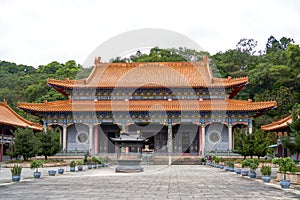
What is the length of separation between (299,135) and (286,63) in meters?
56.8

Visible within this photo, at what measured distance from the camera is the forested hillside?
58844 millimetres

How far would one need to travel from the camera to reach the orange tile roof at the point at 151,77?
122ft

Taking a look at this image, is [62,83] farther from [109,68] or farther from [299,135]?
[299,135]

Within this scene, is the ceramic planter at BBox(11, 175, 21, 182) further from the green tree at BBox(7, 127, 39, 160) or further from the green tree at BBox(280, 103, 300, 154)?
the green tree at BBox(280, 103, 300, 154)

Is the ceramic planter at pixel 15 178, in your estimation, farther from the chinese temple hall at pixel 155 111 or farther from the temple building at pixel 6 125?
the chinese temple hall at pixel 155 111

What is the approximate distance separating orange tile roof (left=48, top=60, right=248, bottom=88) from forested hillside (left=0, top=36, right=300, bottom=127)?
20858 mm

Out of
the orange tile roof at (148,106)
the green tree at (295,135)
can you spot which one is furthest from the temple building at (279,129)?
the green tree at (295,135)

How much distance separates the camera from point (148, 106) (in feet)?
119

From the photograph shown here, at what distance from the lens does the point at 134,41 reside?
4150 centimetres

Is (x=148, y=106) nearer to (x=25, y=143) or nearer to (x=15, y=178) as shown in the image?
(x=25, y=143)

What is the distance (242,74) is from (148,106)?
4137 centimetres

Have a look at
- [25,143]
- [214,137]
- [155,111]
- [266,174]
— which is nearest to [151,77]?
[155,111]

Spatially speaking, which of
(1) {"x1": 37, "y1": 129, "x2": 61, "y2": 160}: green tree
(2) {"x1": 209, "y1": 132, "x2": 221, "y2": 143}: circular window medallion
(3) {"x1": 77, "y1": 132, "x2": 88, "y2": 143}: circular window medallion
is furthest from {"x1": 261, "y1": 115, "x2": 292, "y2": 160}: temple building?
(1) {"x1": 37, "y1": 129, "x2": 61, "y2": 160}: green tree

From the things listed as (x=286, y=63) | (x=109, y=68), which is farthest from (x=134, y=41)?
(x=286, y=63)
